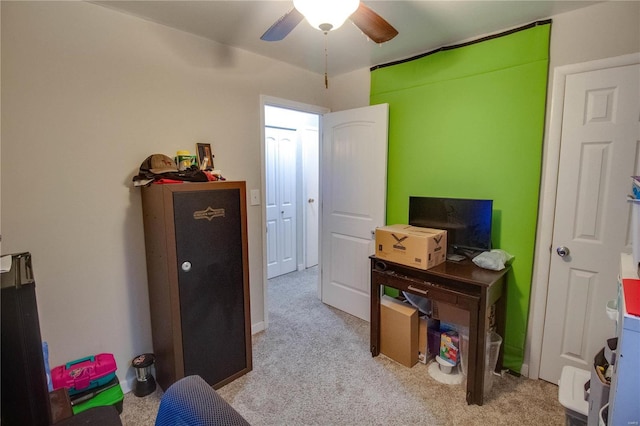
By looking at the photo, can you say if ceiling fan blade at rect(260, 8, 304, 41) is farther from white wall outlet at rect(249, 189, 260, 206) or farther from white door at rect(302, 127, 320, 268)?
white door at rect(302, 127, 320, 268)

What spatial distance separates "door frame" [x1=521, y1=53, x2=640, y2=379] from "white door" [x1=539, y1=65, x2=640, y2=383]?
0.03m

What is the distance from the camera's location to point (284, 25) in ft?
5.00

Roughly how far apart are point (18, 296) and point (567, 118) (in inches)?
109

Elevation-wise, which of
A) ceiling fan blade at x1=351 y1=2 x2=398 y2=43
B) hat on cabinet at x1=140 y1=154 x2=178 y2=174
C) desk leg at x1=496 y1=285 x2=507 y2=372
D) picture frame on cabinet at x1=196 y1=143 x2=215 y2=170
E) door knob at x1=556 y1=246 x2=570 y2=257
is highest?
ceiling fan blade at x1=351 y1=2 x2=398 y2=43

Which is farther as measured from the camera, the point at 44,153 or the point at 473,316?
the point at 473,316

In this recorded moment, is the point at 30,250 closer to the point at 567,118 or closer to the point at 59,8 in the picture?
the point at 59,8

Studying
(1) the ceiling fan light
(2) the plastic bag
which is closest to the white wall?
(1) the ceiling fan light

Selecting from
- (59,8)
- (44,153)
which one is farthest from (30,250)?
(59,8)

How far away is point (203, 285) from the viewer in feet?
6.28

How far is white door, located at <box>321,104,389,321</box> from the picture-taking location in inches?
108

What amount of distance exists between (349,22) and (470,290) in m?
1.85

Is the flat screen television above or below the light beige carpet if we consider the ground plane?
above

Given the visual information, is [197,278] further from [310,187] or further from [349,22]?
[310,187]

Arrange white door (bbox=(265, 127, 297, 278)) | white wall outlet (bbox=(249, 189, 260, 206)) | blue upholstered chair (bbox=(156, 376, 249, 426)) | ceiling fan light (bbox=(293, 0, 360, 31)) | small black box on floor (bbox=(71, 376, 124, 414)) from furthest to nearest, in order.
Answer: white door (bbox=(265, 127, 297, 278)) < white wall outlet (bbox=(249, 189, 260, 206)) < small black box on floor (bbox=(71, 376, 124, 414)) < ceiling fan light (bbox=(293, 0, 360, 31)) < blue upholstered chair (bbox=(156, 376, 249, 426))
